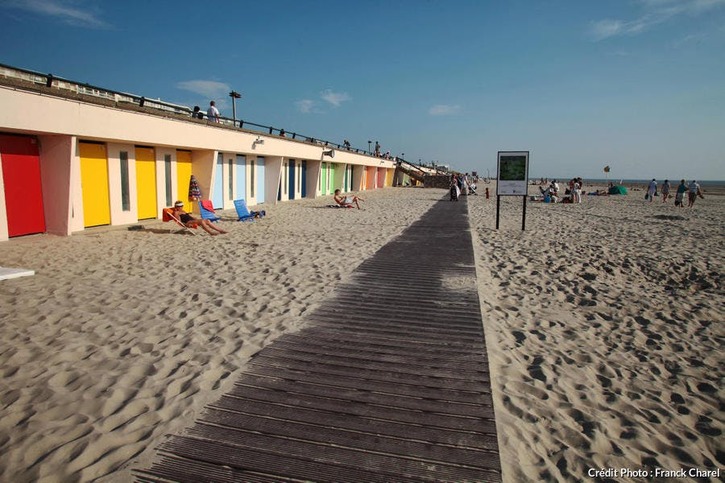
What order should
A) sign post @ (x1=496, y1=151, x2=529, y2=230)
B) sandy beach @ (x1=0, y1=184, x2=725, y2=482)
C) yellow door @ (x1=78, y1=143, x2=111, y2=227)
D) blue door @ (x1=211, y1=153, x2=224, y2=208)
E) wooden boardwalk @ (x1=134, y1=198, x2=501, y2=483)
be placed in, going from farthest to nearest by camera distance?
blue door @ (x1=211, y1=153, x2=224, y2=208) → sign post @ (x1=496, y1=151, x2=529, y2=230) → yellow door @ (x1=78, y1=143, x2=111, y2=227) → sandy beach @ (x1=0, y1=184, x2=725, y2=482) → wooden boardwalk @ (x1=134, y1=198, x2=501, y2=483)

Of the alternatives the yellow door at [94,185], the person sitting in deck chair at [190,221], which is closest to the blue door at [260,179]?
the yellow door at [94,185]

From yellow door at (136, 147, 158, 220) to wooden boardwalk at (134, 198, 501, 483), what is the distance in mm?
10136

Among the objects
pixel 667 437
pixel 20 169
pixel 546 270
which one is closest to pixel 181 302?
pixel 667 437

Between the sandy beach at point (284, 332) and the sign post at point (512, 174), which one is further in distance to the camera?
the sign post at point (512, 174)

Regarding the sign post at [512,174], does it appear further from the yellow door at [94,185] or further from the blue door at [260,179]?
the blue door at [260,179]

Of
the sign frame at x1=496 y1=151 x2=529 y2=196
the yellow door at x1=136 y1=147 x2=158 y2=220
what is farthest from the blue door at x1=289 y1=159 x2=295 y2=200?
the sign frame at x1=496 y1=151 x2=529 y2=196

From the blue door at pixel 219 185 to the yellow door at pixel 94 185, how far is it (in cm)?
488

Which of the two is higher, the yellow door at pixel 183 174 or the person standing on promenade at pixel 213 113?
the person standing on promenade at pixel 213 113

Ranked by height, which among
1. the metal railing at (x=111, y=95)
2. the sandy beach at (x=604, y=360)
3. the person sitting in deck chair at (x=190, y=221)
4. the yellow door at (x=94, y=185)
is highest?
the metal railing at (x=111, y=95)

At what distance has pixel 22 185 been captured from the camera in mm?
9133

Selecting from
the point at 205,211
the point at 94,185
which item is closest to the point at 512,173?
the point at 205,211

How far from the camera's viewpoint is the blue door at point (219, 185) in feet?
52.9

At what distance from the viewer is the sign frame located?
471 inches

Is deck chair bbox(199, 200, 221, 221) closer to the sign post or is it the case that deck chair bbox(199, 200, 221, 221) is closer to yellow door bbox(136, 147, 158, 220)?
yellow door bbox(136, 147, 158, 220)
